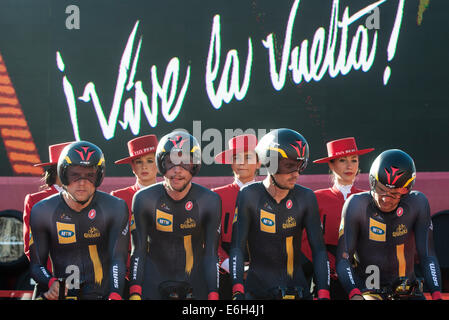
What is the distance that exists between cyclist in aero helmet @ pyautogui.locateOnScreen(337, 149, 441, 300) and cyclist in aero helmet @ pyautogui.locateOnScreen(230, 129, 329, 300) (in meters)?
0.33

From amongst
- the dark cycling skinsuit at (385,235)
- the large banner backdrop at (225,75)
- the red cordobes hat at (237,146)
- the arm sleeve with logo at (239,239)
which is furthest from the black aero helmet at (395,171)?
the large banner backdrop at (225,75)

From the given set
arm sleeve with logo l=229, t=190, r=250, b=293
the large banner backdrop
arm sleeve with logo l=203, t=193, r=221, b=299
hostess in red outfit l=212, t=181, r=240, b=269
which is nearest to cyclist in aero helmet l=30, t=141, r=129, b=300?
arm sleeve with logo l=203, t=193, r=221, b=299

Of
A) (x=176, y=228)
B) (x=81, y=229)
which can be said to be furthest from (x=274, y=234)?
(x=81, y=229)

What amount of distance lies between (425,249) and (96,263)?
2.95 meters

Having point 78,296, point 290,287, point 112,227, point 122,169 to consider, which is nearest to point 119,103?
point 122,169

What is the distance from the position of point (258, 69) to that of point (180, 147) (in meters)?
3.16

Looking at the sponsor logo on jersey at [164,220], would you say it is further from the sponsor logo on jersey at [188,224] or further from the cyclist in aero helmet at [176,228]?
the sponsor logo on jersey at [188,224]

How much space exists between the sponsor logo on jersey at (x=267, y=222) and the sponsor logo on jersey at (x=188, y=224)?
61 cm

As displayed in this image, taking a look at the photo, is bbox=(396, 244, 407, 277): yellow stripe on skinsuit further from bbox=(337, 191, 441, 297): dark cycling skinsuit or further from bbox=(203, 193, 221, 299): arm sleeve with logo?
bbox=(203, 193, 221, 299): arm sleeve with logo

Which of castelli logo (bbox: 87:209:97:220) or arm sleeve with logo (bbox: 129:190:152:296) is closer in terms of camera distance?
arm sleeve with logo (bbox: 129:190:152:296)

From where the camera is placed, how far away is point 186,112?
7488 mm

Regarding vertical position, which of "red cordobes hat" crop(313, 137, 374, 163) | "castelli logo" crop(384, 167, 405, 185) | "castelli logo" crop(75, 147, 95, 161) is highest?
"castelli logo" crop(75, 147, 95, 161)

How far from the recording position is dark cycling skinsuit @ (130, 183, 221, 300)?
4770 mm

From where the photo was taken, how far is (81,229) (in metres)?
4.76
